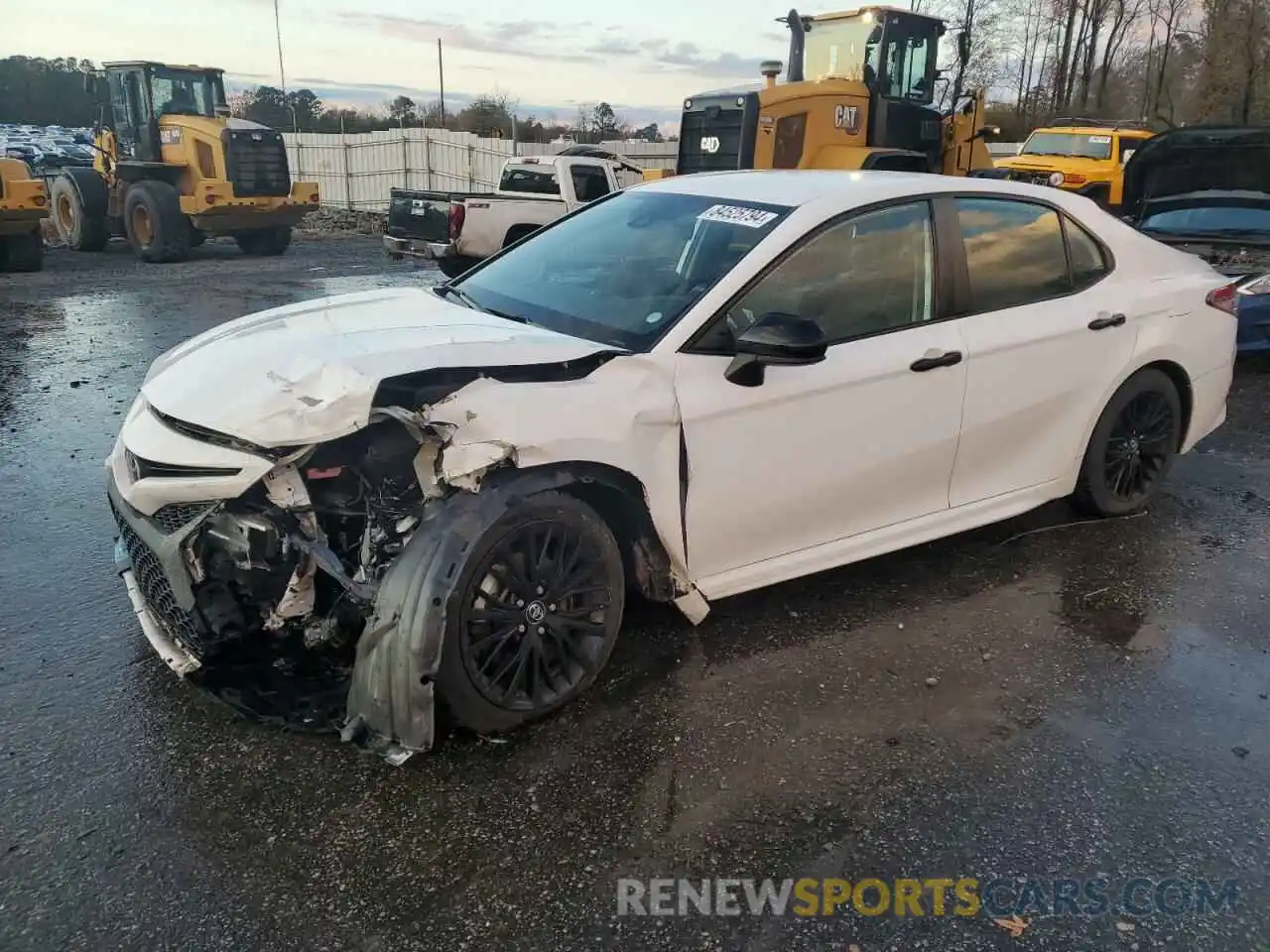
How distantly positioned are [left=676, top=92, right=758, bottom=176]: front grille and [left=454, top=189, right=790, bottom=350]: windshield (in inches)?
315

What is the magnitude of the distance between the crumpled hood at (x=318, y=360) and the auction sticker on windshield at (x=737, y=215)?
85 centimetres

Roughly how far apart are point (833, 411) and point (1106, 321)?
1726mm

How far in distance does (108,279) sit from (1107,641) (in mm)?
14238

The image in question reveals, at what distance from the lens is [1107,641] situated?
3789 mm

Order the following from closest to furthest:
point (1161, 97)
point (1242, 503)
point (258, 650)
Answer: point (258, 650), point (1242, 503), point (1161, 97)

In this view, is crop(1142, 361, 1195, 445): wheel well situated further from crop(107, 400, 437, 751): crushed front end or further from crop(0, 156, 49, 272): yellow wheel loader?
crop(0, 156, 49, 272): yellow wheel loader

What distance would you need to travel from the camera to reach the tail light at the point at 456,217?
12.7 metres

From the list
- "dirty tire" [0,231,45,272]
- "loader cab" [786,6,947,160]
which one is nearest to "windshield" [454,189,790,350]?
"loader cab" [786,6,947,160]

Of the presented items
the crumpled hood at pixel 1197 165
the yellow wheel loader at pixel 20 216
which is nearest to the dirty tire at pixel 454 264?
the yellow wheel loader at pixel 20 216

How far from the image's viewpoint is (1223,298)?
5.00 m

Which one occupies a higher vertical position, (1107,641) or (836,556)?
(836,556)

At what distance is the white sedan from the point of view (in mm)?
2840

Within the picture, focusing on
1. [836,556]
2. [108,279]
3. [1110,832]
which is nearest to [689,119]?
[108,279]

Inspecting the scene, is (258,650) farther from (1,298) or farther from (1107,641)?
(1,298)
